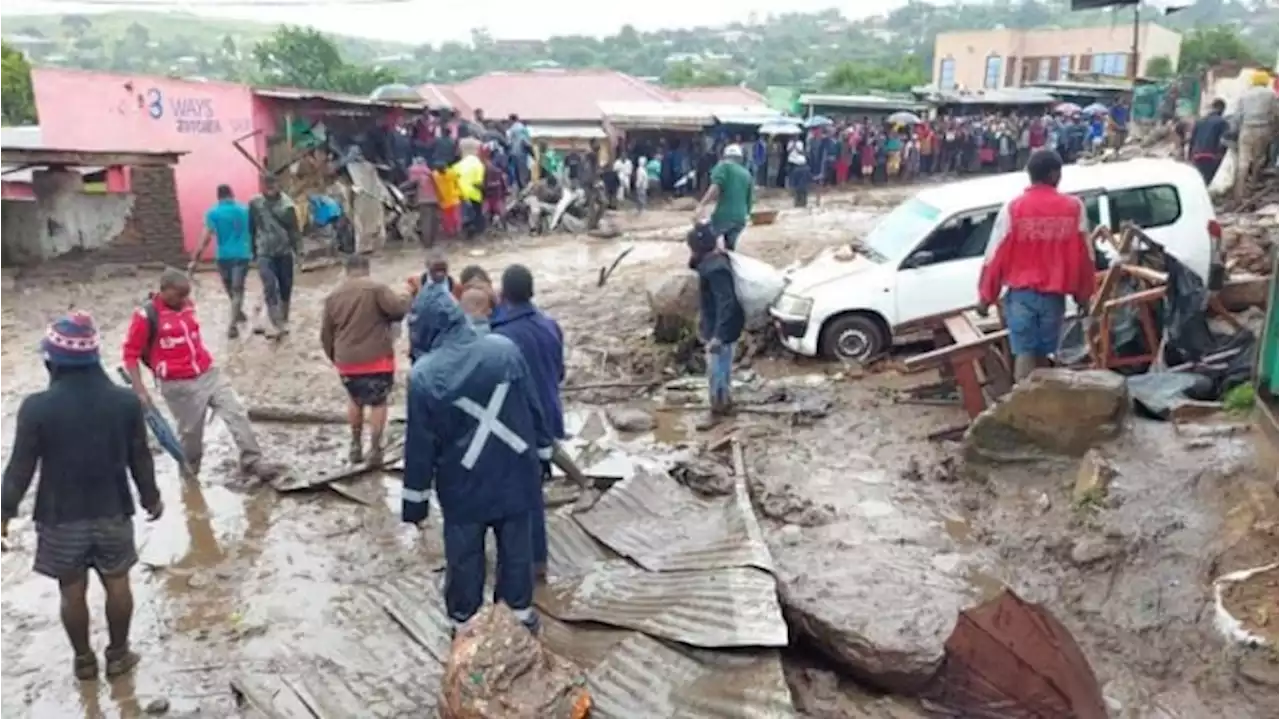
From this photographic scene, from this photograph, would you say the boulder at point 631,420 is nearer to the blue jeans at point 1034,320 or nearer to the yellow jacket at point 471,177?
the blue jeans at point 1034,320

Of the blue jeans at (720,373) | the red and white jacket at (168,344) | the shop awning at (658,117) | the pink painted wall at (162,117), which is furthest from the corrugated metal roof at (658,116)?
the red and white jacket at (168,344)

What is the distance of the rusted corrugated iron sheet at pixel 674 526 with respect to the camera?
5688 millimetres

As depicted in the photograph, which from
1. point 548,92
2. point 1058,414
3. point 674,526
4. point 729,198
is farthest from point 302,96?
point 548,92

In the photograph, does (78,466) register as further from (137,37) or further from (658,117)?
(137,37)

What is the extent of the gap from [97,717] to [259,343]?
7.27m

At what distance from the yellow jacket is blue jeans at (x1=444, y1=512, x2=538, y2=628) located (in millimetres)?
14392

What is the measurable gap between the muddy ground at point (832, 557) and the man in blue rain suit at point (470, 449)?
2.04ft

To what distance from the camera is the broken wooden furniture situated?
7742mm

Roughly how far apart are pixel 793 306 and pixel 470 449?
5876 millimetres

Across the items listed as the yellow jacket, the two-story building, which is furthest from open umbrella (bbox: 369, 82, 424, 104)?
the two-story building

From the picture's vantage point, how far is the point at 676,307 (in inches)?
429

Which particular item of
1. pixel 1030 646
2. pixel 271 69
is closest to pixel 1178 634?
pixel 1030 646

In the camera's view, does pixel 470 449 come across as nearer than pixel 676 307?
Yes

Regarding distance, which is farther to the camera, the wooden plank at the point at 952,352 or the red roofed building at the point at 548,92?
the red roofed building at the point at 548,92
